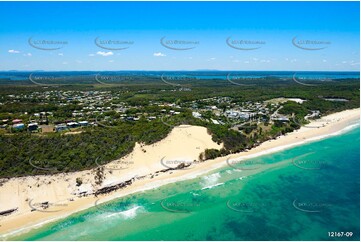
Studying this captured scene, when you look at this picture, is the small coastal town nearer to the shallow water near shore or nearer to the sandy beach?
the sandy beach

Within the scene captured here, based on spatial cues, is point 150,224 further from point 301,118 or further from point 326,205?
point 301,118

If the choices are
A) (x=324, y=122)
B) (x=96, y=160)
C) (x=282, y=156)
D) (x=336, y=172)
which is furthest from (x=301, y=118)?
(x=96, y=160)

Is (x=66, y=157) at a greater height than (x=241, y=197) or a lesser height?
greater

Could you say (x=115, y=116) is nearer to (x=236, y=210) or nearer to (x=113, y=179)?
(x=113, y=179)

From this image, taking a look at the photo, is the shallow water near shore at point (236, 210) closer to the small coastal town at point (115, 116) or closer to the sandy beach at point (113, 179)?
the sandy beach at point (113, 179)

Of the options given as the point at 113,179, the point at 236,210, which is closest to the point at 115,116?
the point at 113,179

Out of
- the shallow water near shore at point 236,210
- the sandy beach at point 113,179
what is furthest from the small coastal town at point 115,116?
the shallow water near shore at point 236,210
